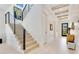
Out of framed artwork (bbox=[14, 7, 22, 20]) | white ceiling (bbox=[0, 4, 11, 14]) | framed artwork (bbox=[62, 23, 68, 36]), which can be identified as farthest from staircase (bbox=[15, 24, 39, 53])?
framed artwork (bbox=[62, 23, 68, 36])

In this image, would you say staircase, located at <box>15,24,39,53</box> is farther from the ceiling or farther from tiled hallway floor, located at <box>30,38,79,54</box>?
the ceiling

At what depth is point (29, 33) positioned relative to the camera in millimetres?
1570

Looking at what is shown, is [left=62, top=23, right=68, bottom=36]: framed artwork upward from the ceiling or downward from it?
downward

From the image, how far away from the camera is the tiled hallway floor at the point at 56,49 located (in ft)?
5.22

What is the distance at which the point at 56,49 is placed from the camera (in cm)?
162

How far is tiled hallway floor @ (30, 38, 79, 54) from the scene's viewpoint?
62.7 inches

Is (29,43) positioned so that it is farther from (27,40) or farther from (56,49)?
(56,49)

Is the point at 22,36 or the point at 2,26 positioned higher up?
the point at 2,26

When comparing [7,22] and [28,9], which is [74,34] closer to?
[28,9]

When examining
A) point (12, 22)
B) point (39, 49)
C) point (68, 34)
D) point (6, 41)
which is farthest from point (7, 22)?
point (68, 34)

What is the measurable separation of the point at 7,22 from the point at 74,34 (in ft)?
3.18

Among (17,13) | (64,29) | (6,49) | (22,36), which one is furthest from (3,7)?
(64,29)

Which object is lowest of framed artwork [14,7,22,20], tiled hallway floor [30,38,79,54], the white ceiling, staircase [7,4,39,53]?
tiled hallway floor [30,38,79,54]

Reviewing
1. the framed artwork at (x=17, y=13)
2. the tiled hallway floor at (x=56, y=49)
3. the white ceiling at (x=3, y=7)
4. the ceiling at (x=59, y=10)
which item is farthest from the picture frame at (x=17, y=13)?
the tiled hallway floor at (x=56, y=49)
